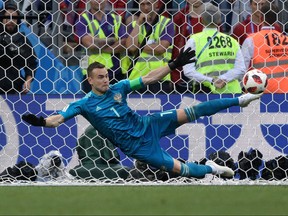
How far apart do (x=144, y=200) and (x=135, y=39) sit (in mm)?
4063

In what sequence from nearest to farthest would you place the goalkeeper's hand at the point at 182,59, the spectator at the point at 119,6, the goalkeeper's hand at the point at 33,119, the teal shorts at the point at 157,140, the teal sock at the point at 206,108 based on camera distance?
the goalkeeper's hand at the point at 33,119, the goalkeeper's hand at the point at 182,59, the teal sock at the point at 206,108, the teal shorts at the point at 157,140, the spectator at the point at 119,6

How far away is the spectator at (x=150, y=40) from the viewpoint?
13.3 meters

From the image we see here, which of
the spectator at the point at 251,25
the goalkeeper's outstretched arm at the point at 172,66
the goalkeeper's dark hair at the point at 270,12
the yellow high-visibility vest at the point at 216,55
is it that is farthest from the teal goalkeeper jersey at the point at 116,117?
the goalkeeper's dark hair at the point at 270,12

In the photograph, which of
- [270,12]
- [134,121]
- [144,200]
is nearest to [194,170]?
[134,121]

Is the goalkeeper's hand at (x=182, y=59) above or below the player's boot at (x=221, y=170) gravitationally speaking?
above

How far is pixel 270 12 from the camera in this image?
1334 centimetres

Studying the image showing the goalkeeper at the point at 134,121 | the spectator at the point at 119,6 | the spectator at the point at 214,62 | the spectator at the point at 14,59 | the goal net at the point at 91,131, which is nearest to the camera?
the goalkeeper at the point at 134,121

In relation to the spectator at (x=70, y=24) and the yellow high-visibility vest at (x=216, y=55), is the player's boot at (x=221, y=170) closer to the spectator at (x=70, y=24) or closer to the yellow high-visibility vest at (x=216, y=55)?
the yellow high-visibility vest at (x=216, y=55)

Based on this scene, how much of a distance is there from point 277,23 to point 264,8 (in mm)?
302

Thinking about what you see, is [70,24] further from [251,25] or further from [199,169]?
[199,169]

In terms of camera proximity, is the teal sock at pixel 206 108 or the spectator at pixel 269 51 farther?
the spectator at pixel 269 51

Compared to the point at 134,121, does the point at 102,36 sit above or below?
above

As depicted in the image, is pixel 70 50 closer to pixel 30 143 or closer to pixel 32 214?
pixel 30 143

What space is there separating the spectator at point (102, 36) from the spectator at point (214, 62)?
83 cm
